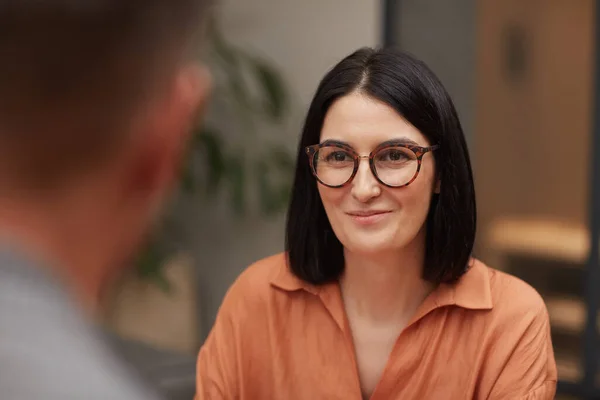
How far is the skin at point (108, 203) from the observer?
474mm

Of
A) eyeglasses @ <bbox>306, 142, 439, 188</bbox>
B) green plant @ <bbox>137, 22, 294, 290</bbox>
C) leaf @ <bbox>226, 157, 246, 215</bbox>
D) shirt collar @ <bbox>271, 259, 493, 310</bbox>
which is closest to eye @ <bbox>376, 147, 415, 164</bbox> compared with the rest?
eyeglasses @ <bbox>306, 142, 439, 188</bbox>

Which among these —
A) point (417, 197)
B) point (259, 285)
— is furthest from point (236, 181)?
point (417, 197)

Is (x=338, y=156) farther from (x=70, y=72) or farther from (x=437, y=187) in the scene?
(x=70, y=72)

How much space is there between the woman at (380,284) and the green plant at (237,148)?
2.02 m

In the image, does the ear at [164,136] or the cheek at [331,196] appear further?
the cheek at [331,196]

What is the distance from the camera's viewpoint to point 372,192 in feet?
5.33

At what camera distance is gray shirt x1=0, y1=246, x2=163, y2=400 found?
462mm

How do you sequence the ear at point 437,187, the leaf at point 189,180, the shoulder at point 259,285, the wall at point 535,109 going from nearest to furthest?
the ear at point 437,187 → the shoulder at point 259,285 → the wall at point 535,109 → the leaf at point 189,180

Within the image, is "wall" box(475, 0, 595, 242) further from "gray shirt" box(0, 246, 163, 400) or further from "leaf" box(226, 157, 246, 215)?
"gray shirt" box(0, 246, 163, 400)

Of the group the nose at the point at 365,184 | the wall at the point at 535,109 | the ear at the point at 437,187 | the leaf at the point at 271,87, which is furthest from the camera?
the leaf at the point at 271,87

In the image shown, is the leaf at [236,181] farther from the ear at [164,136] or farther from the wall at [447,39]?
the ear at [164,136]

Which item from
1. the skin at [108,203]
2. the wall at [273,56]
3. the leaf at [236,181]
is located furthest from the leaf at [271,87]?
the skin at [108,203]

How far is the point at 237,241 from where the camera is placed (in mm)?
4391

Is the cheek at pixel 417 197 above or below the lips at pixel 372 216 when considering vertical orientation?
above
